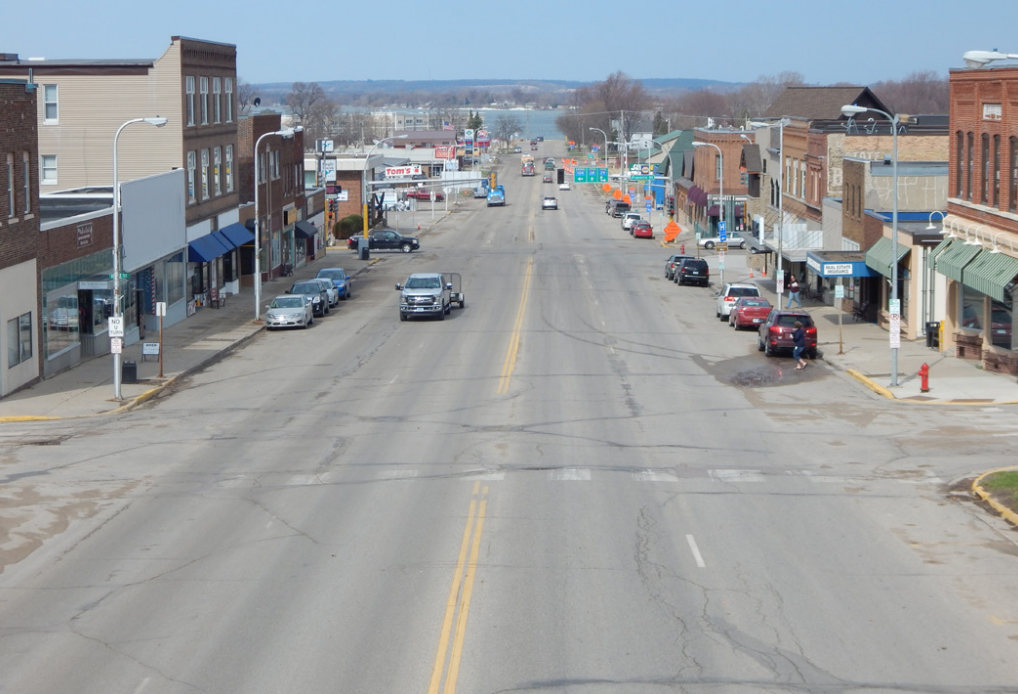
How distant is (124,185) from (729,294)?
22880 mm

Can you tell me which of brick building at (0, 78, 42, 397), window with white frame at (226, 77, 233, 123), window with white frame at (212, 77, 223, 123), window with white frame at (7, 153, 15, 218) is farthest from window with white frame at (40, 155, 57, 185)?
window with white frame at (7, 153, 15, 218)

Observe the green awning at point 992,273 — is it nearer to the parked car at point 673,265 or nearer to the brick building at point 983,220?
the brick building at point 983,220

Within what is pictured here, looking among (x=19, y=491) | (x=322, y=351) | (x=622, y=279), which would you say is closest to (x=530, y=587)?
(x=19, y=491)

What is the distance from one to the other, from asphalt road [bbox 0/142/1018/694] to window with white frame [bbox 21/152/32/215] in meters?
6.83

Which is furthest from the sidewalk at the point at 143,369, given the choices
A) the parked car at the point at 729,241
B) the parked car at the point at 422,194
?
the parked car at the point at 422,194

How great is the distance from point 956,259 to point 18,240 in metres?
26.8

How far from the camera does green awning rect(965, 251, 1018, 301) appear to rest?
32.5m

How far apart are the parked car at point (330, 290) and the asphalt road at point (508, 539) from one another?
17240mm

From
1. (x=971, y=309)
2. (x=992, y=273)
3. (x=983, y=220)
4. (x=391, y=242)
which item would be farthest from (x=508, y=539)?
(x=391, y=242)

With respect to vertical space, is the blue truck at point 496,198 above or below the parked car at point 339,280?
above

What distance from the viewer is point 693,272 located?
61969 mm

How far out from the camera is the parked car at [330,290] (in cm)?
5338

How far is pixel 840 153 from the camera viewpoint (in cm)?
5462

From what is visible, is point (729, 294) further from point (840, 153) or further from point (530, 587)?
point (530, 587)
